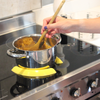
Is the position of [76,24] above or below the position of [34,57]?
above

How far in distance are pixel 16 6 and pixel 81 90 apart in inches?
27.6

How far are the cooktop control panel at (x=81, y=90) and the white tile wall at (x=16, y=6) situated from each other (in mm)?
656

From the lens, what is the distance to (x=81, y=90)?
0.93m

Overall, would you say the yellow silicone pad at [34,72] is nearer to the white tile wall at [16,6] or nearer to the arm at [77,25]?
the arm at [77,25]

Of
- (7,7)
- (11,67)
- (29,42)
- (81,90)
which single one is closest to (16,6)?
(7,7)

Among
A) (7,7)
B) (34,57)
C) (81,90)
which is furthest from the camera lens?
(7,7)

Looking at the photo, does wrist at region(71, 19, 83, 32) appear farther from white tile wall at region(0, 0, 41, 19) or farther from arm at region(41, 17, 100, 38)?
white tile wall at region(0, 0, 41, 19)

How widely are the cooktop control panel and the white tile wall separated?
2.15 ft

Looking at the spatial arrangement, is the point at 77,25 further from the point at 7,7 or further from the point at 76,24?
the point at 7,7

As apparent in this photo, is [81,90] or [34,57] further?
[81,90]

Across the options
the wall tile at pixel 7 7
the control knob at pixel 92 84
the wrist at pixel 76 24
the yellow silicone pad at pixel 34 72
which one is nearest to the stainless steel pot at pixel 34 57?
the yellow silicone pad at pixel 34 72

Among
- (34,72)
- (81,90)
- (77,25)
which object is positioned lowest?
(81,90)

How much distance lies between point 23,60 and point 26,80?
9 cm

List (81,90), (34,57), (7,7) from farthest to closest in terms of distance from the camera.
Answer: (7,7), (81,90), (34,57)
